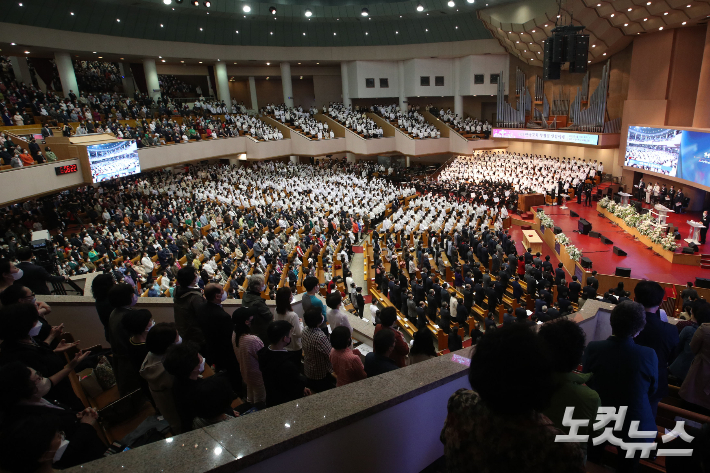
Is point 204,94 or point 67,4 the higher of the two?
point 67,4

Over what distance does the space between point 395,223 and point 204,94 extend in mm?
24284

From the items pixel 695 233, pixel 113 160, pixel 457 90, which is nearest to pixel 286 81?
pixel 457 90

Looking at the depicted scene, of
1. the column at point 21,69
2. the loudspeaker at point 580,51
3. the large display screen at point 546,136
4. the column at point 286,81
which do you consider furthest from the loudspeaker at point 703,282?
the column at point 21,69

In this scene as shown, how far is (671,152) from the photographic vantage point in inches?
571

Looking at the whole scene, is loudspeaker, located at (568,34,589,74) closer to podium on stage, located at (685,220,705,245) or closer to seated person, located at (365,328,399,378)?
podium on stage, located at (685,220,705,245)

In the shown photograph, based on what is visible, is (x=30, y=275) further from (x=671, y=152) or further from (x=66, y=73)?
(x=66, y=73)

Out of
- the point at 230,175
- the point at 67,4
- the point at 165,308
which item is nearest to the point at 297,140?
the point at 230,175

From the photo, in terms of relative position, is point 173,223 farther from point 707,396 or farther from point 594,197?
point 594,197

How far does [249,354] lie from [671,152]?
16.7 metres

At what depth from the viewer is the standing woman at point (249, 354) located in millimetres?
3113

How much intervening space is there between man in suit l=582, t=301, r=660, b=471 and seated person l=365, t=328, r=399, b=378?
1213mm

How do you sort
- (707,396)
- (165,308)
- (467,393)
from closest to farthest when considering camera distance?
(467,393) → (707,396) → (165,308)

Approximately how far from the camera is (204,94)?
32750mm

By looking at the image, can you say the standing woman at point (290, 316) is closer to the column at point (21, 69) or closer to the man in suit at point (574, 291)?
the man in suit at point (574, 291)
